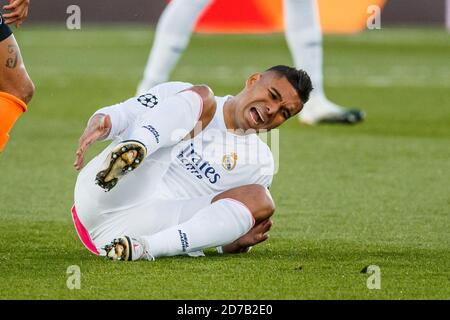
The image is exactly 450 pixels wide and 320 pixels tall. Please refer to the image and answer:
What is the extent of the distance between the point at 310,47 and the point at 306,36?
101mm

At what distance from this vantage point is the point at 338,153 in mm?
8164

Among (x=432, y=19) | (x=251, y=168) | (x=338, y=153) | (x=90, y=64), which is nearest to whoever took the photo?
(x=251, y=168)

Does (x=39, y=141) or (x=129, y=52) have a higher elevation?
(x=39, y=141)

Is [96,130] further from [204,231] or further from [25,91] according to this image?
[25,91]

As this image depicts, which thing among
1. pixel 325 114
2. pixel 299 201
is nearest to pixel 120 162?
pixel 299 201

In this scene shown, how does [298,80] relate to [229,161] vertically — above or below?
above

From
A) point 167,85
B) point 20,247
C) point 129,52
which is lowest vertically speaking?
point 129,52

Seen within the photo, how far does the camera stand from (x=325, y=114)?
31.4 feet

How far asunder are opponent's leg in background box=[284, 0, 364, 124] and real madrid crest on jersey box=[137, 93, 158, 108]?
471 cm

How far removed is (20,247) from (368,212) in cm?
188

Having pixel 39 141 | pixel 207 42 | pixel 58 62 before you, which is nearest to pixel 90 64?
pixel 58 62

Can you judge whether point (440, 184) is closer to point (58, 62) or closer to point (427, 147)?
point (427, 147)

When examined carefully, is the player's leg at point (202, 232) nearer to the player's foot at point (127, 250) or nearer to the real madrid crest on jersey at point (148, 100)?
the player's foot at point (127, 250)
